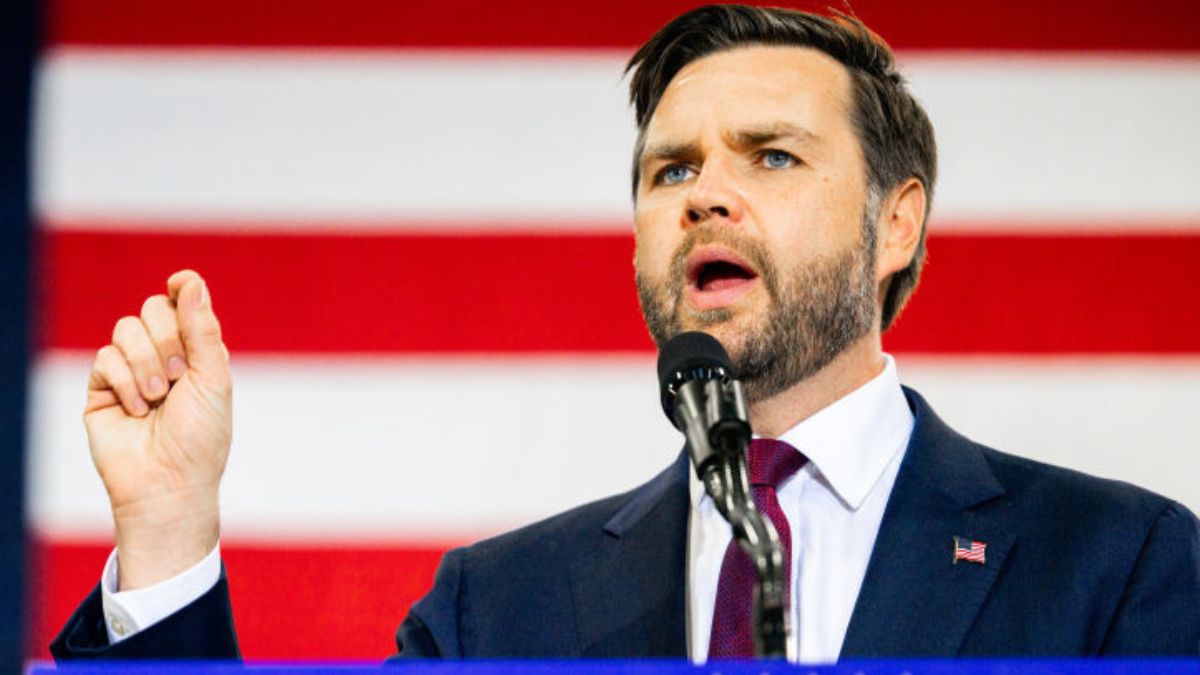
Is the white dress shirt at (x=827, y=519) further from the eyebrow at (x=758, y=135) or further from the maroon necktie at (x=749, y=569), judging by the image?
the eyebrow at (x=758, y=135)

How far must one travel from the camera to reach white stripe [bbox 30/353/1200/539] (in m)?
2.27

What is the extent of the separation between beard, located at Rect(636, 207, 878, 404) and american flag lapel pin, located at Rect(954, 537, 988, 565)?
26 cm

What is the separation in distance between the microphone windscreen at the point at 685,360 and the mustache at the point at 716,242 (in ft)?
1.27

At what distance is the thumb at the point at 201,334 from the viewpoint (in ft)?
4.37

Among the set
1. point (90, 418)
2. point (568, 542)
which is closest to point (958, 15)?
point (568, 542)

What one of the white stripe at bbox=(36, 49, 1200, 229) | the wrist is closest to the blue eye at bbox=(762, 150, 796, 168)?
the wrist

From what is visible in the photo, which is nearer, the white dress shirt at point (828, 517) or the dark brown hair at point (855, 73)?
the white dress shirt at point (828, 517)

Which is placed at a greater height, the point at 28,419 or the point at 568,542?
the point at 28,419

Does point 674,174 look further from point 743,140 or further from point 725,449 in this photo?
point 725,449

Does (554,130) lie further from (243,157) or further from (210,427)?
(210,427)

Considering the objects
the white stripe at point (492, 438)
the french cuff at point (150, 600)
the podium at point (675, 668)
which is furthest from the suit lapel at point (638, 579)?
the white stripe at point (492, 438)

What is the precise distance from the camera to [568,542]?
5.38ft

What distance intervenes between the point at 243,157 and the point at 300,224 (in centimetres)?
13

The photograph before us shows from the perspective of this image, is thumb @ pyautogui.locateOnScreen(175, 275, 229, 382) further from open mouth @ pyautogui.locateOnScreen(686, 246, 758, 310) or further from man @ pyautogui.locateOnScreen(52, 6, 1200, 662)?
open mouth @ pyautogui.locateOnScreen(686, 246, 758, 310)
